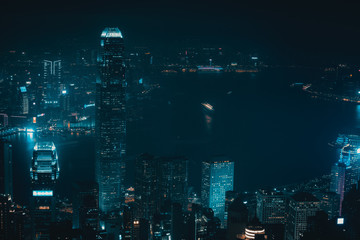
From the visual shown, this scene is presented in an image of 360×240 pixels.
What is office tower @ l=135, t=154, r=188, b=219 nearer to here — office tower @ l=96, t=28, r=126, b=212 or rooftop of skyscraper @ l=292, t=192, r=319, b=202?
office tower @ l=96, t=28, r=126, b=212

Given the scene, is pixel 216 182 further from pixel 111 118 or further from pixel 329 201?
pixel 111 118

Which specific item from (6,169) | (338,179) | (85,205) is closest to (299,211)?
(338,179)

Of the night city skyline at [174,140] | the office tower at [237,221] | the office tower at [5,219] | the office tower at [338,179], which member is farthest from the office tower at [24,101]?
the office tower at [338,179]

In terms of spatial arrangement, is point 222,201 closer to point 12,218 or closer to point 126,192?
point 126,192

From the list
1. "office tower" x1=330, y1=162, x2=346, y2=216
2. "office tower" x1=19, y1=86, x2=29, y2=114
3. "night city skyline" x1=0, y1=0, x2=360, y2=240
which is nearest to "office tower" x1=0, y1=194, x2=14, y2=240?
"night city skyline" x1=0, y1=0, x2=360, y2=240

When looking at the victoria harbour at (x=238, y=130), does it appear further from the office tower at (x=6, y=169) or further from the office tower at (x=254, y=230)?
the office tower at (x=254, y=230)

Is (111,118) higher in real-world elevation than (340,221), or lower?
higher

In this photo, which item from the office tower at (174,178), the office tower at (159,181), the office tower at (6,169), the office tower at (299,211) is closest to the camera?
the office tower at (299,211)
